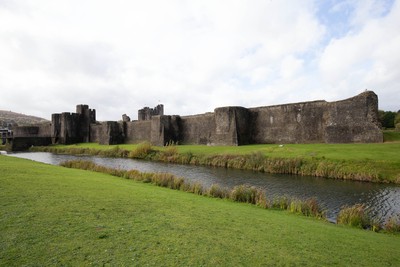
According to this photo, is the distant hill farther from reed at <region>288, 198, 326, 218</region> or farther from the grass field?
reed at <region>288, 198, 326, 218</region>

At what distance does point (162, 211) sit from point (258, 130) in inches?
Result: 974

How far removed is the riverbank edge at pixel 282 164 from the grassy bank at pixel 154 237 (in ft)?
29.5

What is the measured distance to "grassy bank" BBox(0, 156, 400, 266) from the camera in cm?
439

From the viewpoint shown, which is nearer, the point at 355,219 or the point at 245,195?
the point at 355,219

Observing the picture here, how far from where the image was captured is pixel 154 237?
5.29 meters

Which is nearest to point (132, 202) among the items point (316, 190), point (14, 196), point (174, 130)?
point (14, 196)

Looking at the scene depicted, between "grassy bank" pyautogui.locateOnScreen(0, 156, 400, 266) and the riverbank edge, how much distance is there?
29.5 ft

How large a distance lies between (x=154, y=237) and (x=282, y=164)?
50.7 ft

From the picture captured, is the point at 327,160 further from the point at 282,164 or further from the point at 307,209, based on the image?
the point at 307,209

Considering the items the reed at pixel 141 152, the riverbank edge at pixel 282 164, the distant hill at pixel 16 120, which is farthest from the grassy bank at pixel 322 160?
the distant hill at pixel 16 120

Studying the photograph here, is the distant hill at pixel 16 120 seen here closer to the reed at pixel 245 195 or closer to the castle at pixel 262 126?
the castle at pixel 262 126

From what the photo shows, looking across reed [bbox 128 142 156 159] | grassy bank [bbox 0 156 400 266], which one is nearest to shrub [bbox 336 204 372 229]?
grassy bank [bbox 0 156 400 266]

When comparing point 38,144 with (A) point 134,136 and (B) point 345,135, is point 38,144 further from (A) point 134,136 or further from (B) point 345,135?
(B) point 345,135

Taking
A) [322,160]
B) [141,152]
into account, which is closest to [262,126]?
[322,160]
